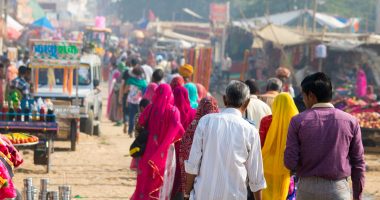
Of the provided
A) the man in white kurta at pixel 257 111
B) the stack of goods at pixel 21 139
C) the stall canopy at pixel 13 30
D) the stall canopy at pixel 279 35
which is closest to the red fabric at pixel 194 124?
the man in white kurta at pixel 257 111

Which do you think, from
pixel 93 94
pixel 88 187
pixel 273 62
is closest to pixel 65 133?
pixel 93 94

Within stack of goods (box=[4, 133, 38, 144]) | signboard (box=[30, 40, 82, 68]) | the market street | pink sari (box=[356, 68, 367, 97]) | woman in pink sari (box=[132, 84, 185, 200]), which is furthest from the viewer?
pink sari (box=[356, 68, 367, 97])

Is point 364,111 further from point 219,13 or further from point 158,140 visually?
point 219,13

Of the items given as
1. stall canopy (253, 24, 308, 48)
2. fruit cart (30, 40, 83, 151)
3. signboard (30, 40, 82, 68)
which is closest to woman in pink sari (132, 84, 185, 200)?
fruit cart (30, 40, 83, 151)

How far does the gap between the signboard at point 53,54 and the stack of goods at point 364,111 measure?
516 centimetres

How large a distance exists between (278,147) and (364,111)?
1176 centimetres

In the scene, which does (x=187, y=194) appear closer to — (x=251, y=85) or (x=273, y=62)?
(x=251, y=85)

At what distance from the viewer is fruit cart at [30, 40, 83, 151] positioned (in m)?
16.4

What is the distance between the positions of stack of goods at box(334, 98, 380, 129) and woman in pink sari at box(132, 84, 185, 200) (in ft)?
24.4

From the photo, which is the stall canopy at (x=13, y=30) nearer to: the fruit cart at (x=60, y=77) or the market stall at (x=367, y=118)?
the market stall at (x=367, y=118)

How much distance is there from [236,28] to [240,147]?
3520 cm

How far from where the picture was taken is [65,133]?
17.0 metres

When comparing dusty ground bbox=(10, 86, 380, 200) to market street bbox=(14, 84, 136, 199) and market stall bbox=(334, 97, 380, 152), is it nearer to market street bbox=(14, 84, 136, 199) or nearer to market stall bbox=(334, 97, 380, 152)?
market street bbox=(14, 84, 136, 199)

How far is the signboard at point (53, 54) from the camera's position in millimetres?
17047
